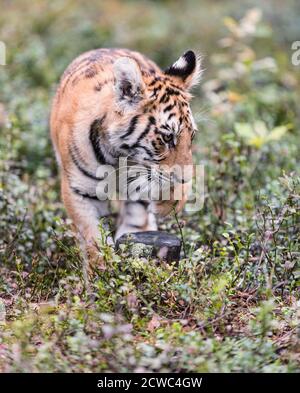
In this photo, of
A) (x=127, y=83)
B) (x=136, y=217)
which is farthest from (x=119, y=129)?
(x=136, y=217)

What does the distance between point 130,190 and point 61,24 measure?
732 centimetres

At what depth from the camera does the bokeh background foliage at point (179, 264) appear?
3748mm

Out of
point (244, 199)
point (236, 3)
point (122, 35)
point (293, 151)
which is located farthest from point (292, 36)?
point (244, 199)

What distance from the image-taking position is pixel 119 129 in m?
5.19

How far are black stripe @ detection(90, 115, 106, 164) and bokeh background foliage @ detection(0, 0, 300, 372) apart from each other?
22.8 inches

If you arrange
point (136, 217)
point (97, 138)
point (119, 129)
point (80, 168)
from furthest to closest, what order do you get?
point (136, 217), point (80, 168), point (97, 138), point (119, 129)

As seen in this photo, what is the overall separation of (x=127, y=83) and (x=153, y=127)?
35 centimetres

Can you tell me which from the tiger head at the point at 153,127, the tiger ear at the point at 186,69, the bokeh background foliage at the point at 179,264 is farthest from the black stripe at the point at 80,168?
the tiger ear at the point at 186,69

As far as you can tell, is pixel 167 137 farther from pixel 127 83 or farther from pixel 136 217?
pixel 136 217

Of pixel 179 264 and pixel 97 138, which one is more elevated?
pixel 97 138

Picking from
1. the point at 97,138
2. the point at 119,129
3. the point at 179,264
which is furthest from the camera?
the point at 97,138

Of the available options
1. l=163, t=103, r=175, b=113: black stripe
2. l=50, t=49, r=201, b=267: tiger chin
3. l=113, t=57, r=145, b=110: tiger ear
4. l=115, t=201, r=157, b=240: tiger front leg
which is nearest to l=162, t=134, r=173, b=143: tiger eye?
l=50, t=49, r=201, b=267: tiger chin

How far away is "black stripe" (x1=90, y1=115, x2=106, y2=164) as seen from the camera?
5304 mm
